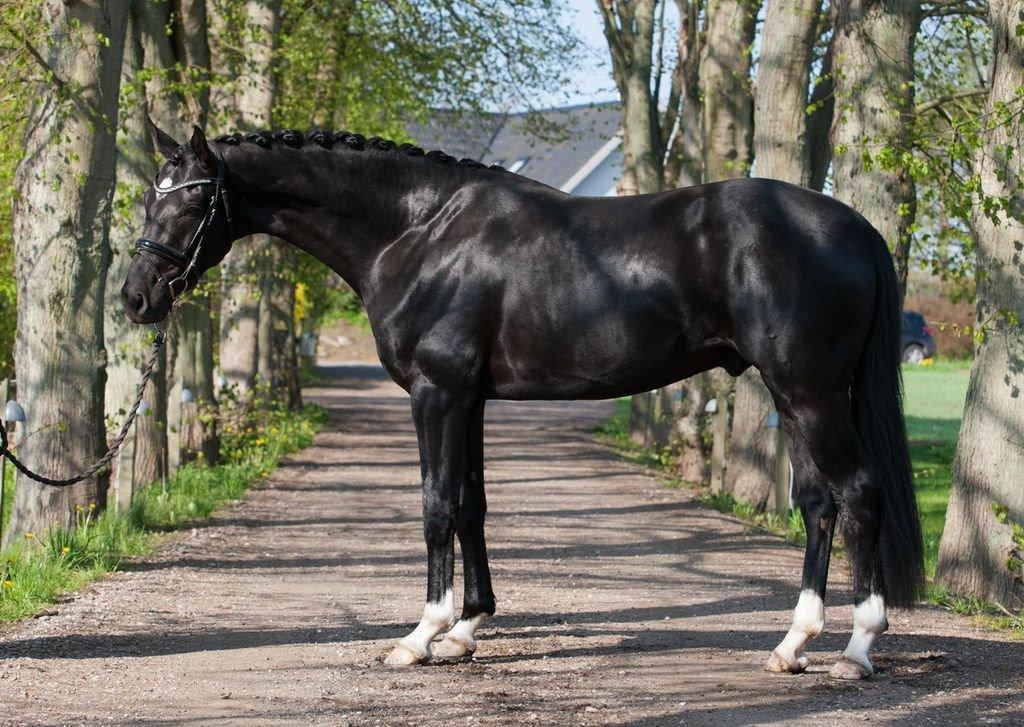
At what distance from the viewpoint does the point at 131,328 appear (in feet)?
41.7

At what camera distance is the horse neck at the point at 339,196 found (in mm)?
7062

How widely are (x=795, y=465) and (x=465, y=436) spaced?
166 centimetres

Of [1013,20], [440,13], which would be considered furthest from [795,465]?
[440,13]

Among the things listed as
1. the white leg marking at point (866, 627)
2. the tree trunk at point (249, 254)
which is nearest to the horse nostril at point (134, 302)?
the white leg marking at point (866, 627)

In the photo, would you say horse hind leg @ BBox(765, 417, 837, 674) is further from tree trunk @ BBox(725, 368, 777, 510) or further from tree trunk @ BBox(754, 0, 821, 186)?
tree trunk @ BBox(725, 368, 777, 510)

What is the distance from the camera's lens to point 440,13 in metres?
21.3

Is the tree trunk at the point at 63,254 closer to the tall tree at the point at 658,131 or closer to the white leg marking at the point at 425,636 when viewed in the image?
the white leg marking at the point at 425,636

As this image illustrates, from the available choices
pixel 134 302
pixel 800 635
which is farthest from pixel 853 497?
pixel 134 302

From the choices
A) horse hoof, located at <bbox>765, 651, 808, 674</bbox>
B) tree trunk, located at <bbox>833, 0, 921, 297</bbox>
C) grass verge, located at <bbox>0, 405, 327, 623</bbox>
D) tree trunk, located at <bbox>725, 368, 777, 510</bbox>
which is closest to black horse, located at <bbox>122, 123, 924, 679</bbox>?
horse hoof, located at <bbox>765, 651, 808, 674</bbox>

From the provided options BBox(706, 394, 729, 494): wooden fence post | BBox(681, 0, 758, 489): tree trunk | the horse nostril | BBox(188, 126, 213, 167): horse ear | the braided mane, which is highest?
BBox(681, 0, 758, 489): tree trunk

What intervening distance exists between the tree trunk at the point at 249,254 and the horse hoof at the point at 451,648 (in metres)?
9.79

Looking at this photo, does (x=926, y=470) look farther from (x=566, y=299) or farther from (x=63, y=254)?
(x=63, y=254)

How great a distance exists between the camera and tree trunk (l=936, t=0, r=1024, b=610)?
27.6 ft

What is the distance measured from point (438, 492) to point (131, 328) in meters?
6.78
